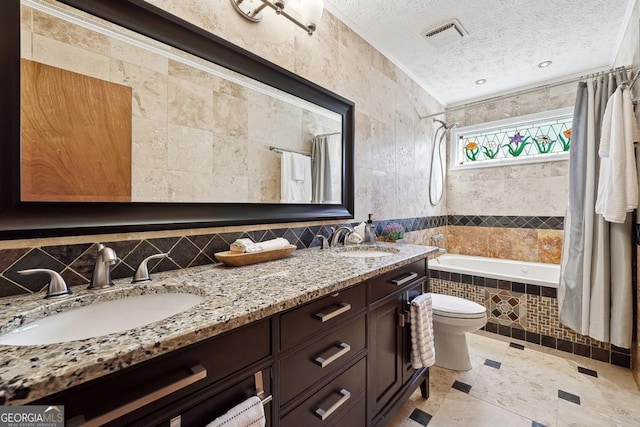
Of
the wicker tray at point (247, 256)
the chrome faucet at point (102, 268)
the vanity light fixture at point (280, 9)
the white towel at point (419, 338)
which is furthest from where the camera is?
the white towel at point (419, 338)

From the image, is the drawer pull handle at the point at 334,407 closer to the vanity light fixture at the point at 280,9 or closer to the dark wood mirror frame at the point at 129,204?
the dark wood mirror frame at the point at 129,204

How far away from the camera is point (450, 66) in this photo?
8.52 feet

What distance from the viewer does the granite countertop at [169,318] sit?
439 mm

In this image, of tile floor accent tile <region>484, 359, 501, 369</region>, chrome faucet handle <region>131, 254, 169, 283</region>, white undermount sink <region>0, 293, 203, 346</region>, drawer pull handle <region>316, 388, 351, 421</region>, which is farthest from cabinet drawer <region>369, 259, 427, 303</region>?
tile floor accent tile <region>484, 359, 501, 369</region>

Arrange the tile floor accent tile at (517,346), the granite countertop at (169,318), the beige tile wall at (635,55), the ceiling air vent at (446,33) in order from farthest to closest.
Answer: the tile floor accent tile at (517,346)
the ceiling air vent at (446,33)
the beige tile wall at (635,55)
the granite countertop at (169,318)

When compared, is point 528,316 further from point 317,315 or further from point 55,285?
point 55,285

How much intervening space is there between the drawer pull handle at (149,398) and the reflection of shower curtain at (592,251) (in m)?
2.68

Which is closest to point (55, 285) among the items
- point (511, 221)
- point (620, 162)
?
point (620, 162)

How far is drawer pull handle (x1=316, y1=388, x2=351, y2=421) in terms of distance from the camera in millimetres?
917

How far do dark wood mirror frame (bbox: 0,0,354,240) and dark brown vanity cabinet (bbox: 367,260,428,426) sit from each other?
64 cm

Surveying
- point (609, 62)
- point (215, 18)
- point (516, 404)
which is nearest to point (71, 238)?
point (215, 18)

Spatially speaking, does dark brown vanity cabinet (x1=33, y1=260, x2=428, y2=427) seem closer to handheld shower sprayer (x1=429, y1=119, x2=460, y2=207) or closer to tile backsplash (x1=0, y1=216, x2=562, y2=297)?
tile backsplash (x1=0, y1=216, x2=562, y2=297)

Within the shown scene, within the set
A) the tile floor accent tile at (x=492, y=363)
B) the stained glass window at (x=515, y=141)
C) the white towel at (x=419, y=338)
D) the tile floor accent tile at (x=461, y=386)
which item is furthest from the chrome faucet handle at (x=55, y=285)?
the stained glass window at (x=515, y=141)

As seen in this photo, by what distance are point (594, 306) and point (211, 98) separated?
2907mm
